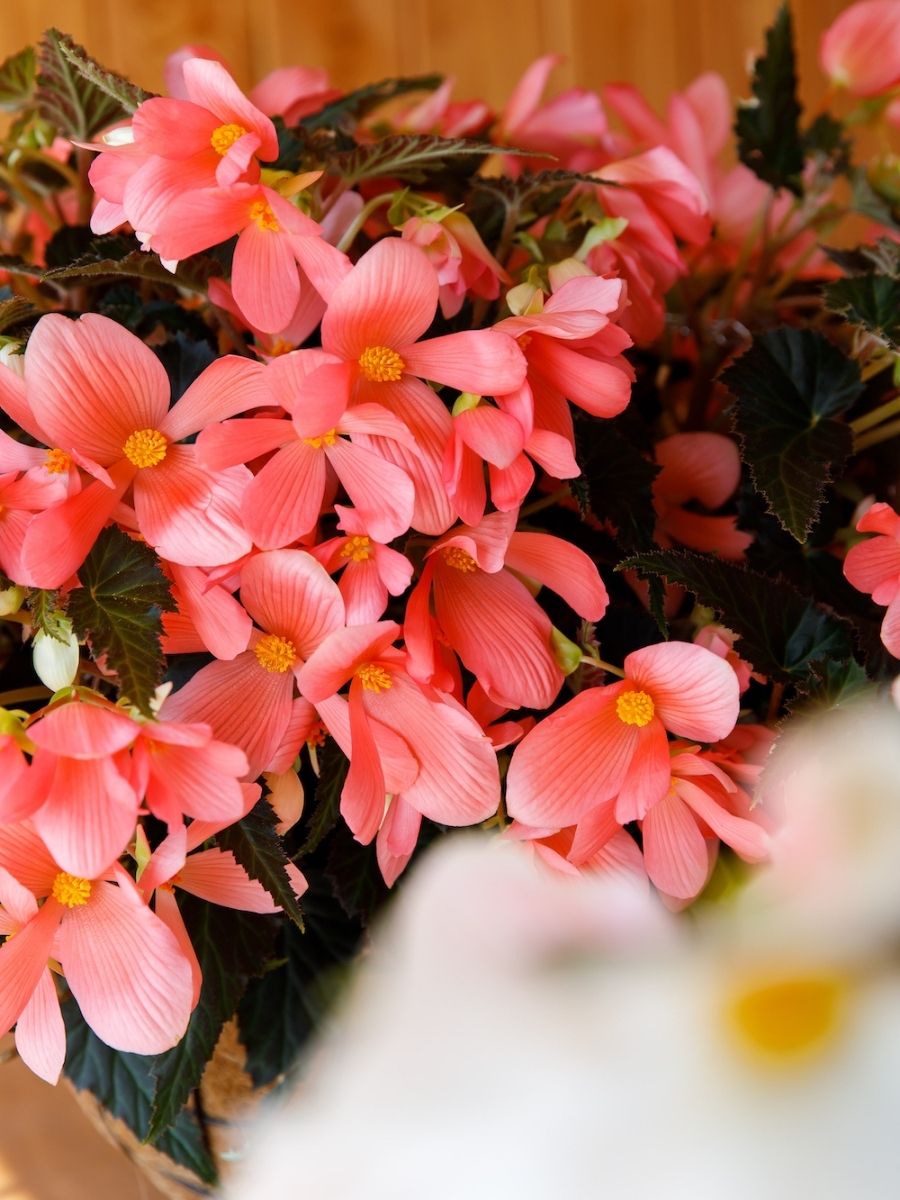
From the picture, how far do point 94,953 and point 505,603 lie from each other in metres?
0.18

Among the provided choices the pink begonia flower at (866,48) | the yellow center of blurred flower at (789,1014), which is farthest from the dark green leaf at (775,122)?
the yellow center of blurred flower at (789,1014)

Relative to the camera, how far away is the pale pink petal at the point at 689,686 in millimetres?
363

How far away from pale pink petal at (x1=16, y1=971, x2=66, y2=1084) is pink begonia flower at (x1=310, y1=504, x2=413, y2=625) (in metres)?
0.16

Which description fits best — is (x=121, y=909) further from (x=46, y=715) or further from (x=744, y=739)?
(x=744, y=739)

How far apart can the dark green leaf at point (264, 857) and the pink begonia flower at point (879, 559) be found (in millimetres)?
221

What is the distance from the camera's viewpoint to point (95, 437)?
371mm

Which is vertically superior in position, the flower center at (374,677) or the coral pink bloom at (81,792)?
the coral pink bloom at (81,792)

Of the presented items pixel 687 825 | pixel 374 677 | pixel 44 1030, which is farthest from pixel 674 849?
pixel 44 1030

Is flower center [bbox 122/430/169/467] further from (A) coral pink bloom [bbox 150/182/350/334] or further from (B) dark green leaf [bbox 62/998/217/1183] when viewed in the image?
(B) dark green leaf [bbox 62/998/217/1183]

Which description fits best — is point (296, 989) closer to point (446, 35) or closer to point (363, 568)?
point (363, 568)

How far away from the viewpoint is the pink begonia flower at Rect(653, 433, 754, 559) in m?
0.51

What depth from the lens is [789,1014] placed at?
83 mm

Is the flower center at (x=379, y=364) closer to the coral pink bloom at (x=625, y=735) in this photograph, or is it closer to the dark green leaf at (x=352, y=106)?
the coral pink bloom at (x=625, y=735)

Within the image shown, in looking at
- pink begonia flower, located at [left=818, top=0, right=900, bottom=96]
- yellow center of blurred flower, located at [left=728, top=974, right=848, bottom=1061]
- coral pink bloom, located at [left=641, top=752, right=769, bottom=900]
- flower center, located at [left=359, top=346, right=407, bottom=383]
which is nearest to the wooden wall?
pink begonia flower, located at [left=818, top=0, right=900, bottom=96]
